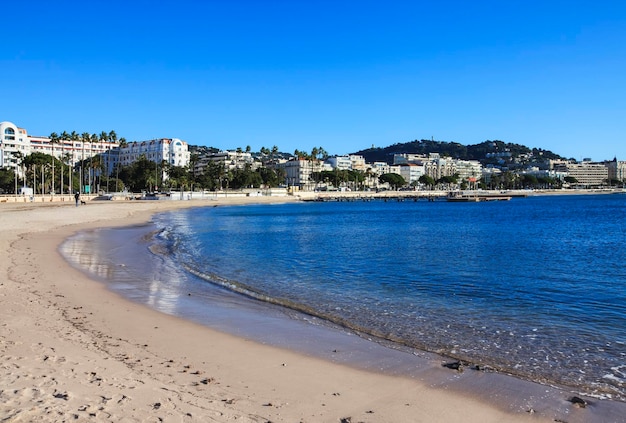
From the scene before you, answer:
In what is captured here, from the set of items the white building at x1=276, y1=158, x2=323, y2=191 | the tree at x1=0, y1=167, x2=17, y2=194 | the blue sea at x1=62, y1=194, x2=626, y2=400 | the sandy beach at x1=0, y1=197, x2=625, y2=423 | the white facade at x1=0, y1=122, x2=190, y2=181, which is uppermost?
the white facade at x1=0, y1=122, x2=190, y2=181

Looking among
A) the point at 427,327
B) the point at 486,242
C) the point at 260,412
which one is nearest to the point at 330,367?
the point at 260,412

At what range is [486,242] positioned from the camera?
29.8 meters

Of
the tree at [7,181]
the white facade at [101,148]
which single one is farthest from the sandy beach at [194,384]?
the white facade at [101,148]

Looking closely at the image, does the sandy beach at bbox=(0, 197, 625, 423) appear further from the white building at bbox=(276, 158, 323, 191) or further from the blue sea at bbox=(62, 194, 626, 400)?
the white building at bbox=(276, 158, 323, 191)

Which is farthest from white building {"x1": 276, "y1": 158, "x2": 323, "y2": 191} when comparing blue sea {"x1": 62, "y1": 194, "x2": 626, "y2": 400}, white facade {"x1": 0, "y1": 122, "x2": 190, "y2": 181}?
blue sea {"x1": 62, "y1": 194, "x2": 626, "y2": 400}

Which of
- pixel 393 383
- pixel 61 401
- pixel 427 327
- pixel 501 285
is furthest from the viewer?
pixel 501 285

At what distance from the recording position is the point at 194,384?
6191 mm

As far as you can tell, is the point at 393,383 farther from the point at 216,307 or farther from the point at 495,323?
the point at 216,307

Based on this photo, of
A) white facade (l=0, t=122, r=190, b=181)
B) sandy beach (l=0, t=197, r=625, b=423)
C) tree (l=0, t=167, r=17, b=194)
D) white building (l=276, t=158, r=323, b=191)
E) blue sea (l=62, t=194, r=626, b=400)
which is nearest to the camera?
sandy beach (l=0, t=197, r=625, b=423)

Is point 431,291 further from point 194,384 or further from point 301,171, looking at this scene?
point 301,171

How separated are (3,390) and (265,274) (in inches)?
467

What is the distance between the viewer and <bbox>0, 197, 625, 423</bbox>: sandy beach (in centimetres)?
525

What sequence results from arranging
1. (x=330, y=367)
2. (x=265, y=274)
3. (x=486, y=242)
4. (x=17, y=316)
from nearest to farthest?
(x=330, y=367) → (x=17, y=316) → (x=265, y=274) → (x=486, y=242)

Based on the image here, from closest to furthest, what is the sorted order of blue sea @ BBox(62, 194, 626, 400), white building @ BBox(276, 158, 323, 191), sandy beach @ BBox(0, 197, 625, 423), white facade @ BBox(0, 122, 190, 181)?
sandy beach @ BBox(0, 197, 625, 423)
blue sea @ BBox(62, 194, 626, 400)
white facade @ BBox(0, 122, 190, 181)
white building @ BBox(276, 158, 323, 191)
